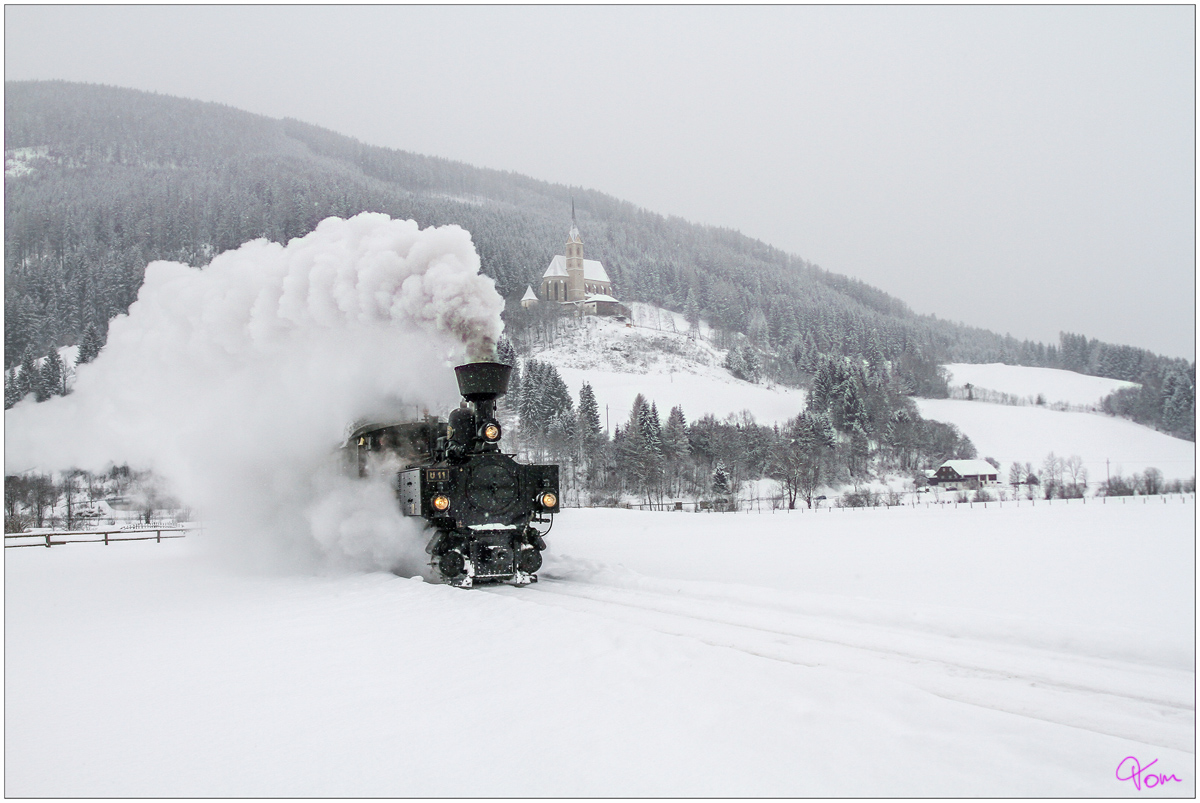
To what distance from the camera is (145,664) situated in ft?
29.8

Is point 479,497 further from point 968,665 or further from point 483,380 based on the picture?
point 968,665

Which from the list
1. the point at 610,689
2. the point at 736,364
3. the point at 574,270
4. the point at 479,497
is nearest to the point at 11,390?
the point at 479,497

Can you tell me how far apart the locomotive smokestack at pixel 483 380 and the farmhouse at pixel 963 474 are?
245 feet

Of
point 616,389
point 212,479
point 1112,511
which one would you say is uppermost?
point 616,389

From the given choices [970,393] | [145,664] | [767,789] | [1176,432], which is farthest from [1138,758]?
[970,393]

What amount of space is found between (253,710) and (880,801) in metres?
5.65

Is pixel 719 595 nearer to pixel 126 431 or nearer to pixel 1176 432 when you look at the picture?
pixel 126 431

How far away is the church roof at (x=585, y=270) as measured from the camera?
164 meters

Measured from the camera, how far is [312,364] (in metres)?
19.2

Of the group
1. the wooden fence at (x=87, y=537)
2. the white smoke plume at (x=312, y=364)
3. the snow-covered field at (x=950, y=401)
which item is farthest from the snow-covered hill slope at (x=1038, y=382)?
the wooden fence at (x=87, y=537)

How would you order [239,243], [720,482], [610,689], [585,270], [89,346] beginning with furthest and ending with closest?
[585,270], [239,243], [89,346], [720,482], [610,689]

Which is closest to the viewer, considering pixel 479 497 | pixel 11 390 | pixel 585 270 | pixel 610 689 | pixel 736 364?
pixel 610 689

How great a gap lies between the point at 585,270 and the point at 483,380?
15630cm

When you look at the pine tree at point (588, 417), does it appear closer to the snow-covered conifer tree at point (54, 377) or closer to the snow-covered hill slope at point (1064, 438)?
the snow-covered conifer tree at point (54, 377)
